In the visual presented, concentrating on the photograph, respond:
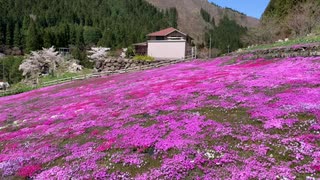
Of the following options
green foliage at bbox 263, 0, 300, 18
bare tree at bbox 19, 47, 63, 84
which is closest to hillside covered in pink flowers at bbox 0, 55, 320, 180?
green foliage at bbox 263, 0, 300, 18

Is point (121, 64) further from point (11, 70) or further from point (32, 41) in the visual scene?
point (32, 41)

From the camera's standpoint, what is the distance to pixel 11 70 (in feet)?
352

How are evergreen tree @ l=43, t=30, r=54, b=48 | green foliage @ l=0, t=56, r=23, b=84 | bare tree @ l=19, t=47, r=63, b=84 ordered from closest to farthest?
bare tree @ l=19, t=47, r=63, b=84 < green foliage @ l=0, t=56, r=23, b=84 < evergreen tree @ l=43, t=30, r=54, b=48

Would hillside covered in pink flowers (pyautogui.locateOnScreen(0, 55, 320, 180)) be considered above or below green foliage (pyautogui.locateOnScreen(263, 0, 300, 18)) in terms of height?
below

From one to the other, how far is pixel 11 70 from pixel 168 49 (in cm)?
7488

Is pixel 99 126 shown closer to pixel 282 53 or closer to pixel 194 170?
pixel 194 170

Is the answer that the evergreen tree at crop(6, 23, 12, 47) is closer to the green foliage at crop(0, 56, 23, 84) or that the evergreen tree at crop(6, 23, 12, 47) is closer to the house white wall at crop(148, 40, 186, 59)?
the green foliage at crop(0, 56, 23, 84)

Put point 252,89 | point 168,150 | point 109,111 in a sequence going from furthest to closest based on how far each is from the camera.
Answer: point 109,111, point 252,89, point 168,150

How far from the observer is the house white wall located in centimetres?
5819

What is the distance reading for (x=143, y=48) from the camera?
8494 centimetres

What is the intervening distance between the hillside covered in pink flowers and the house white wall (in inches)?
1633

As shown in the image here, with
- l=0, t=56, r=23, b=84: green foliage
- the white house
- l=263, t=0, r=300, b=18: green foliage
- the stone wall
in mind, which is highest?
l=263, t=0, r=300, b=18: green foliage

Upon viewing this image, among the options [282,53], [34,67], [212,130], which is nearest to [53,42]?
[34,67]

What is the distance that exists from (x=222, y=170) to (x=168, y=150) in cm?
220
